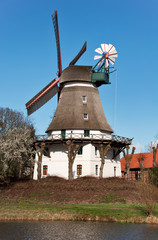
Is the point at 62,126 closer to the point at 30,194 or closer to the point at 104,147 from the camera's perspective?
the point at 104,147

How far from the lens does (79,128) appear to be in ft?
156

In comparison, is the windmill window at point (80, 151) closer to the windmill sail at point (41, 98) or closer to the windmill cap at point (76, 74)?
the windmill sail at point (41, 98)

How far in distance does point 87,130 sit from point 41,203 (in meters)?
15.8

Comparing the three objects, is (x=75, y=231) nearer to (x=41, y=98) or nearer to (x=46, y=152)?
(x=46, y=152)

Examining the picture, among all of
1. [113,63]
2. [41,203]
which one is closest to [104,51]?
[113,63]

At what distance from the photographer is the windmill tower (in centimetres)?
4681

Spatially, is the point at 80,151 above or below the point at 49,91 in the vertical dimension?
below

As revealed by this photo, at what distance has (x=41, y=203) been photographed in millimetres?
35219

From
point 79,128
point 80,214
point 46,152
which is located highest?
point 79,128

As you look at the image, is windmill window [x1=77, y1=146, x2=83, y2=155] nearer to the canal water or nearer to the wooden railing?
the wooden railing

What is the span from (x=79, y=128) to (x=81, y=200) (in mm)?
13859

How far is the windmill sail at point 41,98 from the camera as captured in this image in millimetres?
50125

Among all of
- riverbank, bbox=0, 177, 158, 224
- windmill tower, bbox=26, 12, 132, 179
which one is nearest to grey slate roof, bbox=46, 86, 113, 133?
windmill tower, bbox=26, 12, 132, 179

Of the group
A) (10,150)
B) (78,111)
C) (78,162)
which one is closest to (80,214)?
(10,150)
